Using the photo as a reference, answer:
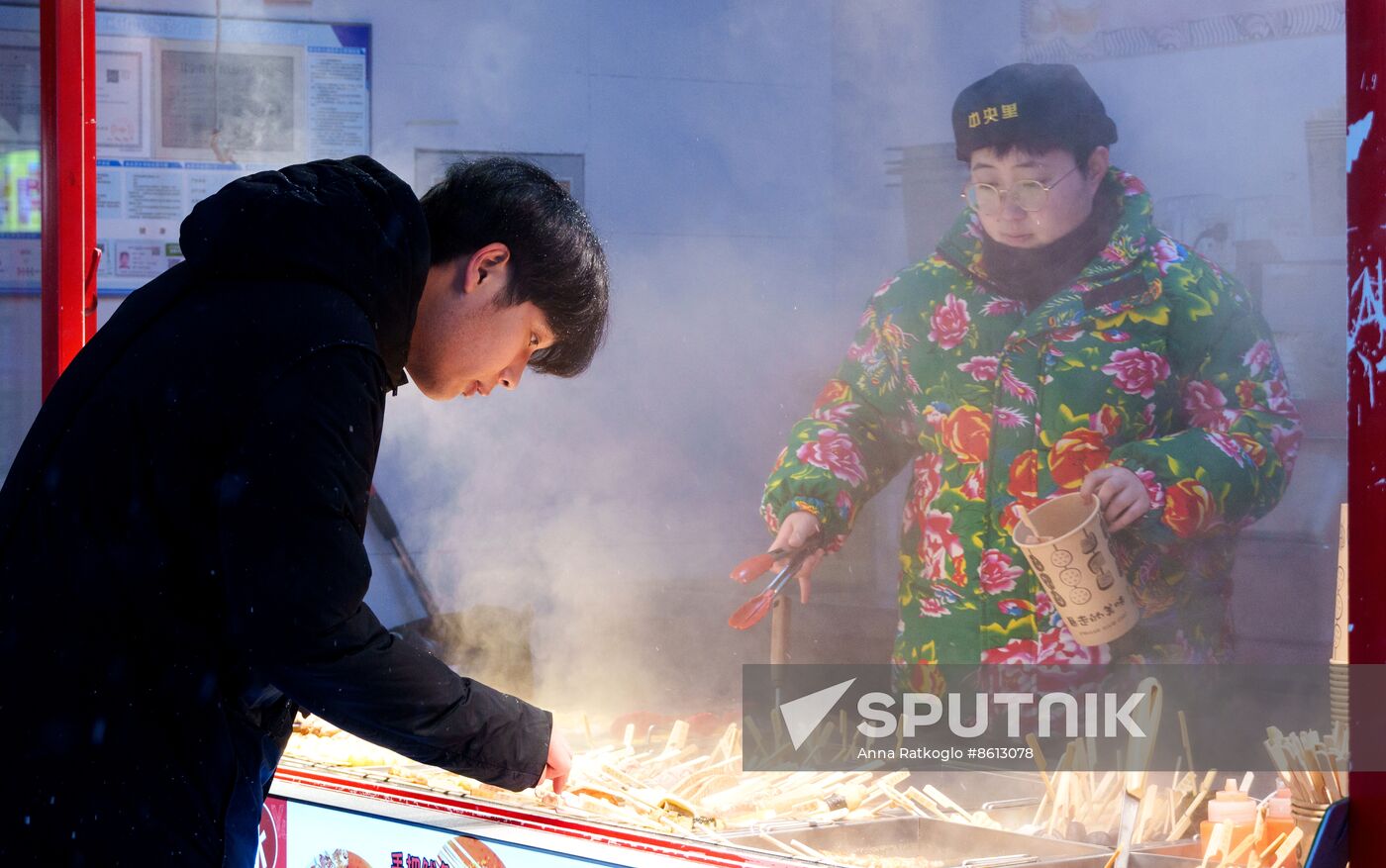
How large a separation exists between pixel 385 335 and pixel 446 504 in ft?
5.37

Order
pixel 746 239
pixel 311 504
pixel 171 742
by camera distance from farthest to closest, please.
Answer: pixel 746 239 < pixel 171 742 < pixel 311 504

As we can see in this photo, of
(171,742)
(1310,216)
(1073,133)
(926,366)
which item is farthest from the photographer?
(926,366)

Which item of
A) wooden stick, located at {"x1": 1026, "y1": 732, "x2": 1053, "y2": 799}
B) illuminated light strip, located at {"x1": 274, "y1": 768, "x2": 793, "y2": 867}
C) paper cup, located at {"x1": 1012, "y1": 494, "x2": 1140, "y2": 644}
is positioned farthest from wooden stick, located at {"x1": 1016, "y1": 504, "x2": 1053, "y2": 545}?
illuminated light strip, located at {"x1": 274, "y1": 768, "x2": 793, "y2": 867}

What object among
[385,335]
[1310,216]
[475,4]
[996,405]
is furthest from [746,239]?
[385,335]

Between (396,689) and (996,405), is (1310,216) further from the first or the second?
(396,689)

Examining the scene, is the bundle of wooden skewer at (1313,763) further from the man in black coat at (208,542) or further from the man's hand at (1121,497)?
the man in black coat at (208,542)

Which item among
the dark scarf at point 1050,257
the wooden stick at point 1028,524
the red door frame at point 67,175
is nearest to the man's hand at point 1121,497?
the wooden stick at point 1028,524

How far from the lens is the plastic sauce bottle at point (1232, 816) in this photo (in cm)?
189

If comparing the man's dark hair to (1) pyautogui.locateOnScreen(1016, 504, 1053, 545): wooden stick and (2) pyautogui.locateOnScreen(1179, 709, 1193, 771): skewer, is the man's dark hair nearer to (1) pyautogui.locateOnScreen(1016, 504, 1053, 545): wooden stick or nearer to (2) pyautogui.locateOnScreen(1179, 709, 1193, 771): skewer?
(1) pyautogui.locateOnScreen(1016, 504, 1053, 545): wooden stick

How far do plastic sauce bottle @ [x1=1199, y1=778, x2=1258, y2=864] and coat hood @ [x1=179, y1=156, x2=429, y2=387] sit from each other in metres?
1.37

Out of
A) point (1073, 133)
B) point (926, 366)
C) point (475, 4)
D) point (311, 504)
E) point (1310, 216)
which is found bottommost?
point (311, 504)

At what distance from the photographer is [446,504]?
2957mm

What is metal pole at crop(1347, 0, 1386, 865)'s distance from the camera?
143 centimetres

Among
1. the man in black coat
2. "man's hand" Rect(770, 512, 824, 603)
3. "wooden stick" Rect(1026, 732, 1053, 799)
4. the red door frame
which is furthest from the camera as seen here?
the red door frame
